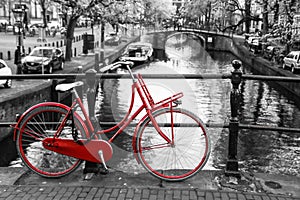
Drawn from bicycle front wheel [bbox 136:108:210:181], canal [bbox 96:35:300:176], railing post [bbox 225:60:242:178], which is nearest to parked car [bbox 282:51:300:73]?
canal [bbox 96:35:300:176]

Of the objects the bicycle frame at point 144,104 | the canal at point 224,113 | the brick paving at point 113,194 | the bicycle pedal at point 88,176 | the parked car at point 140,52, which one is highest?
the bicycle frame at point 144,104

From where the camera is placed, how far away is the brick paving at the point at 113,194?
396 centimetres

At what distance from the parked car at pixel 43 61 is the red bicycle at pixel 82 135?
1556 cm

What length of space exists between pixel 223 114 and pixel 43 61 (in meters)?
9.63

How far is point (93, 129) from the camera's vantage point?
14.3ft

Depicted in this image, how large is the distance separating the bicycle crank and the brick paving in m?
0.33

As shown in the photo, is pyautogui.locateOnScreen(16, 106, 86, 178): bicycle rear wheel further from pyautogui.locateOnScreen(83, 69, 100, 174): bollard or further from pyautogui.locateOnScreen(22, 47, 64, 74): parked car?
pyautogui.locateOnScreen(22, 47, 64, 74): parked car

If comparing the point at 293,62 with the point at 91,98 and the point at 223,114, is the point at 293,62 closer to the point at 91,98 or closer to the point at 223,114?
the point at 223,114

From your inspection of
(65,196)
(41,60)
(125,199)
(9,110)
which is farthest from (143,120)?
(41,60)

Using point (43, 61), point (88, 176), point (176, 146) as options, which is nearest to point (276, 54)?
point (43, 61)

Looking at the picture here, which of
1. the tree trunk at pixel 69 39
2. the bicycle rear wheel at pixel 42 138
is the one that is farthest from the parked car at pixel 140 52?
the bicycle rear wheel at pixel 42 138

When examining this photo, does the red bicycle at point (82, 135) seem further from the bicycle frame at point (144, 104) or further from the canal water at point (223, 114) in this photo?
the canal water at point (223, 114)

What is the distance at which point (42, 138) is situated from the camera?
4.46 metres

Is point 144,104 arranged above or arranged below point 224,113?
above
